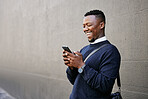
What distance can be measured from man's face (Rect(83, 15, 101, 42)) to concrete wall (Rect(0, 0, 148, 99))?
0.92 m

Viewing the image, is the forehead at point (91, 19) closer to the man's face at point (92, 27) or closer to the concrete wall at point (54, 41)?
the man's face at point (92, 27)

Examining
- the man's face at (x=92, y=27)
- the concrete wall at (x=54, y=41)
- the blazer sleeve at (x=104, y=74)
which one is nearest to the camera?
the blazer sleeve at (x=104, y=74)

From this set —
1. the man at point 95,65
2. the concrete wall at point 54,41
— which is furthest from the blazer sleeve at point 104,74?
the concrete wall at point 54,41

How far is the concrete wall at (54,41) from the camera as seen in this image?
8.00 feet

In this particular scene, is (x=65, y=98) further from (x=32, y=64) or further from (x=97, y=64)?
(x=97, y=64)

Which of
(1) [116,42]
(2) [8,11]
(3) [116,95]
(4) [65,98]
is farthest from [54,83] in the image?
(2) [8,11]

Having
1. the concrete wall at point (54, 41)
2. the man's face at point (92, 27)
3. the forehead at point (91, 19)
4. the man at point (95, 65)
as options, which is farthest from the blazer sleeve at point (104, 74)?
the concrete wall at point (54, 41)

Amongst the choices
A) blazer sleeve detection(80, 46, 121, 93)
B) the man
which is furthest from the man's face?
blazer sleeve detection(80, 46, 121, 93)

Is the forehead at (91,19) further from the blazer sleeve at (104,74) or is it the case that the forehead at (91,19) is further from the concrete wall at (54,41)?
the concrete wall at (54,41)

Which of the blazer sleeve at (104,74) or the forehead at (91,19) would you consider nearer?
the blazer sleeve at (104,74)

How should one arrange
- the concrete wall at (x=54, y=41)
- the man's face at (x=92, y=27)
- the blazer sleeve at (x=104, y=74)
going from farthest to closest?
the concrete wall at (x=54, y=41), the man's face at (x=92, y=27), the blazer sleeve at (x=104, y=74)

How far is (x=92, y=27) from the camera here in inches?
66.8

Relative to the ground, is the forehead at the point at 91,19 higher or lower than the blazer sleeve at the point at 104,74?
higher

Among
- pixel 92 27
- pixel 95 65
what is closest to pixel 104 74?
pixel 95 65
